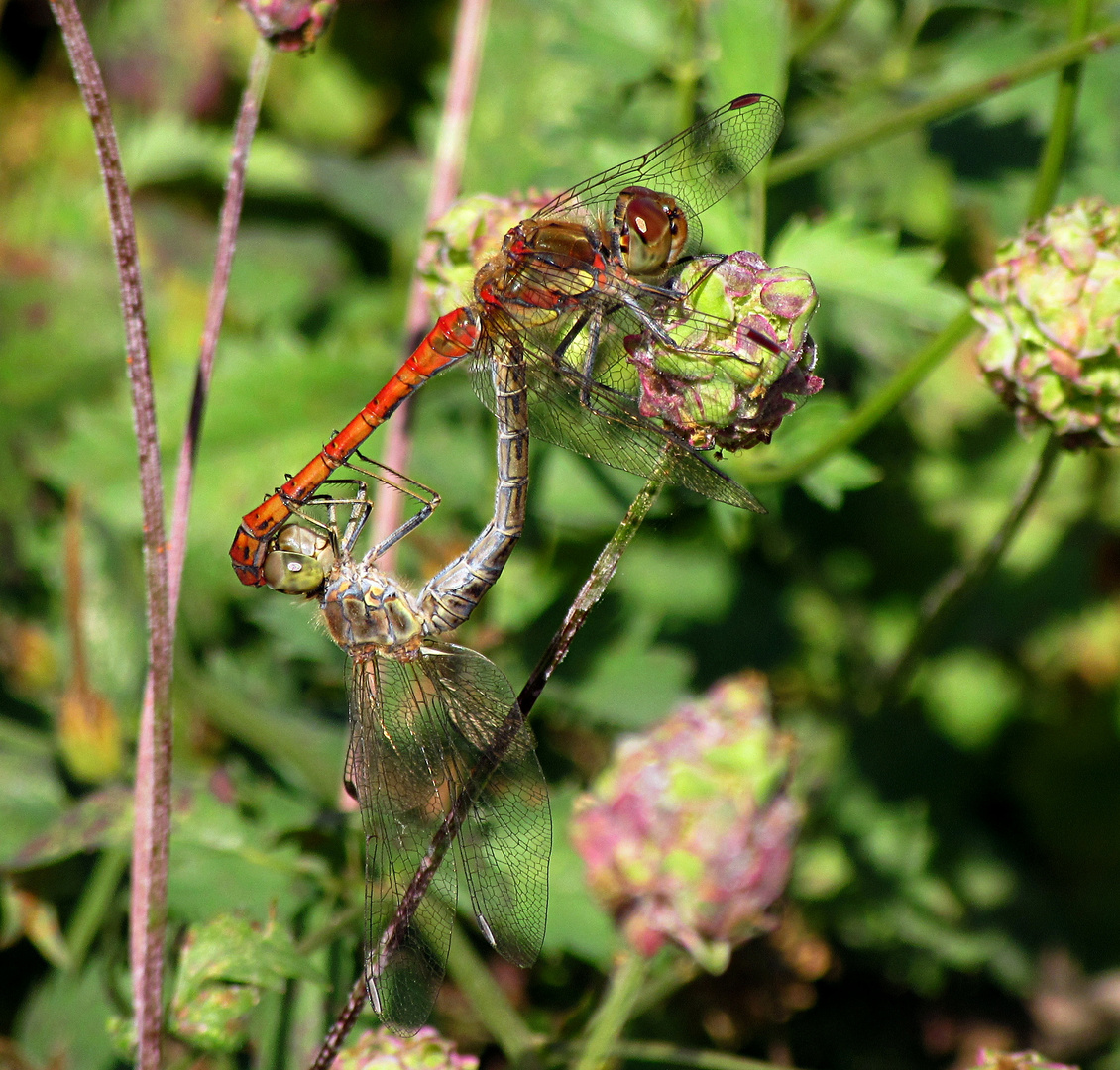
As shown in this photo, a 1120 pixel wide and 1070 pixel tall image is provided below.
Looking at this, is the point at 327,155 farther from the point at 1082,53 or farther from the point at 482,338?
the point at 1082,53

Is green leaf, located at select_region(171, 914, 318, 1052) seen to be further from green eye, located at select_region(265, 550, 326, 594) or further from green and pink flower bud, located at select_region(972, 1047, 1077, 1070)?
green and pink flower bud, located at select_region(972, 1047, 1077, 1070)

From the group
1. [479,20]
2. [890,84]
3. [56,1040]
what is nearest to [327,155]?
[479,20]

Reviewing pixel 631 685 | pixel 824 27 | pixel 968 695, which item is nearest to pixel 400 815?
pixel 631 685

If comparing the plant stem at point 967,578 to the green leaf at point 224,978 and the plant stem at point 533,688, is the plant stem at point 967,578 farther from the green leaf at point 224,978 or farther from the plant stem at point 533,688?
the green leaf at point 224,978

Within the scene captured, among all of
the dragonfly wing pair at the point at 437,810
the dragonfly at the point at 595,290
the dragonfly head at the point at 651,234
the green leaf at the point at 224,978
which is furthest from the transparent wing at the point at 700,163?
the green leaf at the point at 224,978

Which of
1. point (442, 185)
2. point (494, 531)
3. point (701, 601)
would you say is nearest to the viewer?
point (494, 531)

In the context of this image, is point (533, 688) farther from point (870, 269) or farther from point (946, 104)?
point (946, 104)
